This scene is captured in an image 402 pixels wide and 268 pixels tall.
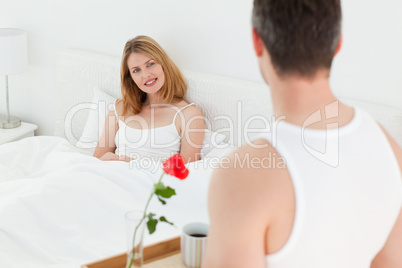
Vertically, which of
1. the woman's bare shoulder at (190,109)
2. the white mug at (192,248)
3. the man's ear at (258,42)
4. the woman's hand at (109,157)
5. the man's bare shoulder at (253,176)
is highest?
the man's ear at (258,42)

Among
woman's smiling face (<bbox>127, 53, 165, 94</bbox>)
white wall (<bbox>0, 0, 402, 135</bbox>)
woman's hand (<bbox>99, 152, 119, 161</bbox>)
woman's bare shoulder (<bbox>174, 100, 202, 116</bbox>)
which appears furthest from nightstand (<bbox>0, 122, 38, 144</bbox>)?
woman's bare shoulder (<bbox>174, 100, 202, 116</bbox>)

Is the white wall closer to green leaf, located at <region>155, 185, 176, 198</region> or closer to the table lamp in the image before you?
the table lamp

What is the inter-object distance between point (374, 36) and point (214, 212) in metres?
1.56

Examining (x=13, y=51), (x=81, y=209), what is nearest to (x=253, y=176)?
(x=81, y=209)

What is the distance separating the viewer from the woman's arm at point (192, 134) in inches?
99.0

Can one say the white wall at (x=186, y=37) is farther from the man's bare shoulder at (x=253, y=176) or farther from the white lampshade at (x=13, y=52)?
the man's bare shoulder at (x=253, y=176)

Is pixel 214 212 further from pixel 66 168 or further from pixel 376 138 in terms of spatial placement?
pixel 66 168

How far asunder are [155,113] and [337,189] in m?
1.85

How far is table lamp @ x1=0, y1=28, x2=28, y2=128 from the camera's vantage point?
2973 millimetres

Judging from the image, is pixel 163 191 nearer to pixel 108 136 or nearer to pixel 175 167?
pixel 175 167

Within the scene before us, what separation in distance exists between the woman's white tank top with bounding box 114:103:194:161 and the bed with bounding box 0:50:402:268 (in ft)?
0.53

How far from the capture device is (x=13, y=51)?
9.87 ft

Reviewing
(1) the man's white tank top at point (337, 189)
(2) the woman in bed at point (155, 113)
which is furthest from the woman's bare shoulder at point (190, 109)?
(1) the man's white tank top at point (337, 189)

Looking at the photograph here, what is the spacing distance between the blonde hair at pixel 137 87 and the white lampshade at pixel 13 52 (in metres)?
0.74
